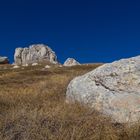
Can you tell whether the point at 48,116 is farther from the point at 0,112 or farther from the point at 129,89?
the point at 129,89

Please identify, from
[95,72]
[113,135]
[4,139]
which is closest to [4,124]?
[4,139]

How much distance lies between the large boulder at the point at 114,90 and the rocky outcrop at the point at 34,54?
15922 centimetres

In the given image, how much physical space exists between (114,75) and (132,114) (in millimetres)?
2727

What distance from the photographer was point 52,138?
871 centimetres

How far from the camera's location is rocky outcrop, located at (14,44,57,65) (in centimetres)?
17712

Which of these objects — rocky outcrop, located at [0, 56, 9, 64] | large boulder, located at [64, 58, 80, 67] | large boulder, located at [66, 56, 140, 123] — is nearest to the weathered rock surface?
large boulder, located at [64, 58, 80, 67]

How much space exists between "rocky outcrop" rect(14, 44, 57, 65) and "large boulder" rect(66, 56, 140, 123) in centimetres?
15922

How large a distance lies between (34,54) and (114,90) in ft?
555

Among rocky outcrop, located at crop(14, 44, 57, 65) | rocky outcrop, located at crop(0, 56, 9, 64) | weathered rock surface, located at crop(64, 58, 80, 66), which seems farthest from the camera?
rocky outcrop, located at crop(14, 44, 57, 65)

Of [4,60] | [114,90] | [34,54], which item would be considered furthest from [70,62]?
[114,90]

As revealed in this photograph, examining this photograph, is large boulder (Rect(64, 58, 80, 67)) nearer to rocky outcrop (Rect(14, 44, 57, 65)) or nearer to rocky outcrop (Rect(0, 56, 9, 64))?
rocky outcrop (Rect(0, 56, 9, 64))

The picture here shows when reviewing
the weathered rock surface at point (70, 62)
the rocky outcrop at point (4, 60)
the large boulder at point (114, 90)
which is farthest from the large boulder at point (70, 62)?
the large boulder at point (114, 90)

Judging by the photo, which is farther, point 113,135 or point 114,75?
point 114,75

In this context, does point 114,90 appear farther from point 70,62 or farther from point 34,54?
point 34,54
